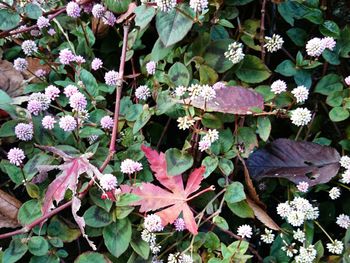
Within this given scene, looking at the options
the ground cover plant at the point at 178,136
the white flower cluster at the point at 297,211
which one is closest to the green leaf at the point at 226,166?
the ground cover plant at the point at 178,136

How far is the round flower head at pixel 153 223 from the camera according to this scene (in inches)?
38.7

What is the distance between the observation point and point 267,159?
3.65 ft

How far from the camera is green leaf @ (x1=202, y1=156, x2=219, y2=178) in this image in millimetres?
1046

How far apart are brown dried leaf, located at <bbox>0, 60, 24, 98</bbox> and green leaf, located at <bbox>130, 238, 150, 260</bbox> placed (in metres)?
0.43

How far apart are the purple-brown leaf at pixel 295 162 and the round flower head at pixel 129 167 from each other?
22 centimetres

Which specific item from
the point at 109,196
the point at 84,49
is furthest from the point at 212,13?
the point at 109,196

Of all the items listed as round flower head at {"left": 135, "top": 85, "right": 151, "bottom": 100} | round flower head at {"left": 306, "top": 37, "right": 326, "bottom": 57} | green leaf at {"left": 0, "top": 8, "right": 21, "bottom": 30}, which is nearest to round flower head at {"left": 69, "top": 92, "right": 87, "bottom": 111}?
round flower head at {"left": 135, "top": 85, "right": 151, "bottom": 100}

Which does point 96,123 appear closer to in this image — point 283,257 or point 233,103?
point 233,103

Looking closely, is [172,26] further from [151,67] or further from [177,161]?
[177,161]

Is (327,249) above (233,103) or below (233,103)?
below

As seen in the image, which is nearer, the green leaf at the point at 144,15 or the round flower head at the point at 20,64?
the green leaf at the point at 144,15

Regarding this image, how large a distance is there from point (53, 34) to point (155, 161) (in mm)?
444

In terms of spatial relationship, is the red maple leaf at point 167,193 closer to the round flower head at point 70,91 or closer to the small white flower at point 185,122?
the small white flower at point 185,122

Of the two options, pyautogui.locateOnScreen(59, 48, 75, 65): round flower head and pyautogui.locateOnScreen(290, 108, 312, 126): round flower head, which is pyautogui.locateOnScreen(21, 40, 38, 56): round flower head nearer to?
pyautogui.locateOnScreen(59, 48, 75, 65): round flower head
